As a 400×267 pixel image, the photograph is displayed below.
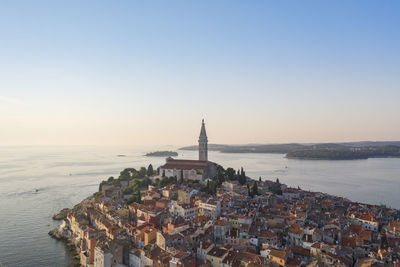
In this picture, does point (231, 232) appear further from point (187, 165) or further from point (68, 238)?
point (187, 165)

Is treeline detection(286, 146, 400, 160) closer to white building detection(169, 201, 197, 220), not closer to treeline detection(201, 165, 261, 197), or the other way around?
treeline detection(201, 165, 261, 197)

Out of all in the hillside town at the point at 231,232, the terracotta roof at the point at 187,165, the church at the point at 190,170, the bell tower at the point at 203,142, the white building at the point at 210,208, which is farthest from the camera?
the bell tower at the point at 203,142

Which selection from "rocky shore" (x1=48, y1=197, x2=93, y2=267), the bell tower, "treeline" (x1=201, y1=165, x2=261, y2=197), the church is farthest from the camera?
the bell tower

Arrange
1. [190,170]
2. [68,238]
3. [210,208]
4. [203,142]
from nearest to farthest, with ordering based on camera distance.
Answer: [68,238] < [210,208] < [190,170] < [203,142]

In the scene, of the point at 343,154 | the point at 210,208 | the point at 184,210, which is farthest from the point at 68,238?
the point at 343,154

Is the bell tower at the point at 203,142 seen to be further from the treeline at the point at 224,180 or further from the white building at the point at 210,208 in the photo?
the white building at the point at 210,208

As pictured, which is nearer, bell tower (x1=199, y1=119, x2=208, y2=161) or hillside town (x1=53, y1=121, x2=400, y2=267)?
hillside town (x1=53, y1=121, x2=400, y2=267)

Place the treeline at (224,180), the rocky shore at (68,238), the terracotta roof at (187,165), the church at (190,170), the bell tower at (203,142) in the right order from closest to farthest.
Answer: the rocky shore at (68,238) → the treeline at (224,180) → the church at (190,170) → the terracotta roof at (187,165) → the bell tower at (203,142)

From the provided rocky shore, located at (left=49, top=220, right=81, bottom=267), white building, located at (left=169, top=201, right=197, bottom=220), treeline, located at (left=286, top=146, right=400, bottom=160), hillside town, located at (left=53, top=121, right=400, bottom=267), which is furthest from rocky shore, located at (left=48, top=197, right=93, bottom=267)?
treeline, located at (left=286, top=146, right=400, bottom=160)

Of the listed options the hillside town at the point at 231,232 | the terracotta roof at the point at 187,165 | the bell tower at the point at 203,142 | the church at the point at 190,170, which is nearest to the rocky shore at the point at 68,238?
the hillside town at the point at 231,232
